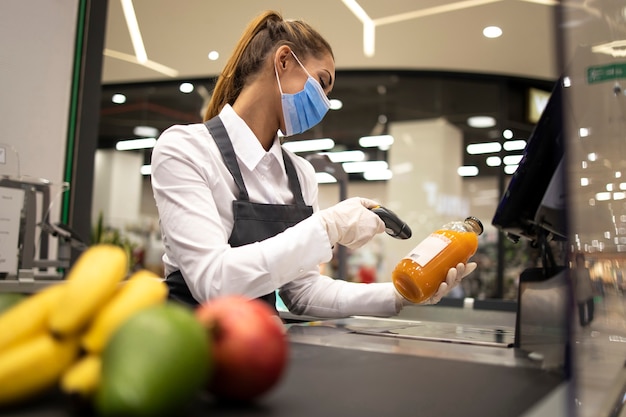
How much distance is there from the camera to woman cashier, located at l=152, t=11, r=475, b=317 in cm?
115

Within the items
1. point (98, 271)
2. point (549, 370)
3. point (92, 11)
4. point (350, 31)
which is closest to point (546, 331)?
point (549, 370)

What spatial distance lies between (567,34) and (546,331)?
1.35 feet

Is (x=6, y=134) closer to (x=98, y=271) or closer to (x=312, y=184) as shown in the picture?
(x=312, y=184)

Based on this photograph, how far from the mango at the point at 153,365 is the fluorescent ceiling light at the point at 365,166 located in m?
6.87

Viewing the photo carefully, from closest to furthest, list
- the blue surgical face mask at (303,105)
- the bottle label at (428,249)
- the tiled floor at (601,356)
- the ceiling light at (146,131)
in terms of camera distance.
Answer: the tiled floor at (601,356)
the bottle label at (428,249)
the blue surgical face mask at (303,105)
the ceiling light at (146,131)

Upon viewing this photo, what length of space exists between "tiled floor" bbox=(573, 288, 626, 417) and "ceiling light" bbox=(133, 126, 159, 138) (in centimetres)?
721

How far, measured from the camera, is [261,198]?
149 cm

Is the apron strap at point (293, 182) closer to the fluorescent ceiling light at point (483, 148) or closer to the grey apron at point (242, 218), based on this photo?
the grey apron at point (242, 218)

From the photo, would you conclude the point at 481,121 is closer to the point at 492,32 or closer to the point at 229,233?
the point at 492,32

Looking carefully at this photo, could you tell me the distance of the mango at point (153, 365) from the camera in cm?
37

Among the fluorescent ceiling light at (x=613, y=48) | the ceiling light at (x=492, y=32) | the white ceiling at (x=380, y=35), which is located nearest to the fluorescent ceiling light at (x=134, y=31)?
the white ceiling at (x=380, y=35)

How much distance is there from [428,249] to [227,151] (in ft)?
1.91

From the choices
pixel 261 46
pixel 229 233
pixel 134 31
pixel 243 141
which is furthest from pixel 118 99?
pixel 229 233

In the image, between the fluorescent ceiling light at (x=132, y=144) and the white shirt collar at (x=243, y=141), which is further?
the fluorescent ceiling light at (x=132, y=144)
